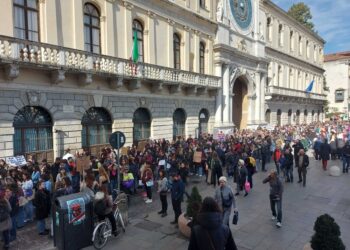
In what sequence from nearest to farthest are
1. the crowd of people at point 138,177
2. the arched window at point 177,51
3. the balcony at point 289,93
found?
the crowd of people at point 138,177 → the arched window at point 177,51 → the balcony at point 289,93

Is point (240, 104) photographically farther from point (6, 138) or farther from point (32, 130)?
point (6, 138)

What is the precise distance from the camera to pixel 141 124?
19641mm

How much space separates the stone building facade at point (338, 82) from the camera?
6181 cm

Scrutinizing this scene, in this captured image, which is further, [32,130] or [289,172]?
[32,130]

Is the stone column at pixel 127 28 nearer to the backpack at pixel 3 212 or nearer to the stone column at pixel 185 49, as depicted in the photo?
the stone column at pixel 185 49

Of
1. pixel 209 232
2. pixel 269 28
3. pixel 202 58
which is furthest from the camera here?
pixel 269 28

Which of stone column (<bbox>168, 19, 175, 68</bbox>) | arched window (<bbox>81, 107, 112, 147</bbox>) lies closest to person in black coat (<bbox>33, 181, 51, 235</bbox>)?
arched window (<bbox>81, 107, 112, 147</bbox>)

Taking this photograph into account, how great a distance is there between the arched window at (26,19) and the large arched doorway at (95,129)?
473 centimetres

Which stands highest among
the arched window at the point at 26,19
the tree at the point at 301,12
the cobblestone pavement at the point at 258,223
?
the tree at the point at 301,12

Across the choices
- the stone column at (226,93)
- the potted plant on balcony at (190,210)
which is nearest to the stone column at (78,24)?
the potted plant on balcony at (190,210)

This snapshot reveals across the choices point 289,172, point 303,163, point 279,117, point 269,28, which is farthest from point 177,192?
point 279,117

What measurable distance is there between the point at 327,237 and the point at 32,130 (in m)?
13.1

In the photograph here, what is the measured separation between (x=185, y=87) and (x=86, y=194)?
16.5 m

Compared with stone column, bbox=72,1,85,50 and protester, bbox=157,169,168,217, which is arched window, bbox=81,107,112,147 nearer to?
stone column, bbox=72,1,85,50
